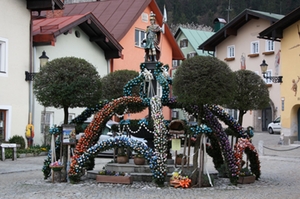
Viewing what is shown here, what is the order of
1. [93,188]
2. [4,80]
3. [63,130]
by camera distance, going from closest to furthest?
[93,188] → [63,130] → [4,80]

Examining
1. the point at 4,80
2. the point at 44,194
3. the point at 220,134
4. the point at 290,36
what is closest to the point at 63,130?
the point at 44,194

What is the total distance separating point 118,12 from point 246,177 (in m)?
22.2

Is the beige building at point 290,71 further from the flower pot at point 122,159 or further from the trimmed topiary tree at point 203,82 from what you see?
the trimmed topiary tree at point 203,82

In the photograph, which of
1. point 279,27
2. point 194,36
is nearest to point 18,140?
point 279,27

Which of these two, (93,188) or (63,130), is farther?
(63,130)

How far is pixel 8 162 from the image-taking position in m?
20.8

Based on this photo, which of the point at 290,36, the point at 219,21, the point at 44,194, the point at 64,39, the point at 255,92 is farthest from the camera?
the point at 219,21

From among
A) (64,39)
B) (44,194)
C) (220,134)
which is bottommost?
(44,194)

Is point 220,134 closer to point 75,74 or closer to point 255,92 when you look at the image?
point 255,92

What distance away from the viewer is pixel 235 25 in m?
43.1

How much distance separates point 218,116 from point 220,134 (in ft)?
3.77

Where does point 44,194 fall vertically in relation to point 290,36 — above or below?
below

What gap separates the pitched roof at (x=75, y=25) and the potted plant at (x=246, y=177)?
1283 centimetres

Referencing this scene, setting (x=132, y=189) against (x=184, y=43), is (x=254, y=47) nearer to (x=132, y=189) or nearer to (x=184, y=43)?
(x=184, y=43)
